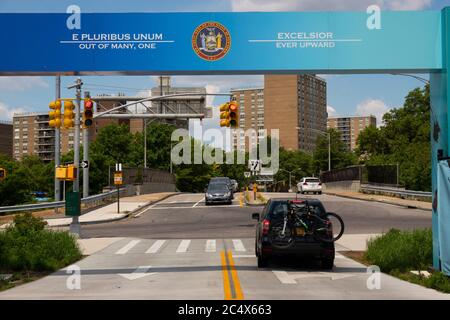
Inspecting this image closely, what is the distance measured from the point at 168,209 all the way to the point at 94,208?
5.30 meters

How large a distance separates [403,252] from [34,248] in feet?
33.6

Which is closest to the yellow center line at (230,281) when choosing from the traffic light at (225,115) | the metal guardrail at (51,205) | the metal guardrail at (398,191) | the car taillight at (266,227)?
the car taillight at (266,227)

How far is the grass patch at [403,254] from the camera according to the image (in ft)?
47.1

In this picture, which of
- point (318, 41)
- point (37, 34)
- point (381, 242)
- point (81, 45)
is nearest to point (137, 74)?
point (81, 45)

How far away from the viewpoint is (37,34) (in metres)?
14.3

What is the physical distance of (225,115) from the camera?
25.9 metres

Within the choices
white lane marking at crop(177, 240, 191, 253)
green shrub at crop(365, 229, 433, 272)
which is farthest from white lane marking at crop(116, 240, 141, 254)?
green shrub at crop(365, 229, 433, 272)

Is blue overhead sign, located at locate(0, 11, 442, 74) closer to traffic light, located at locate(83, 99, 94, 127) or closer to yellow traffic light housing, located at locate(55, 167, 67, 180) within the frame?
traffic light, located at locate(83, 99, 94, 127)

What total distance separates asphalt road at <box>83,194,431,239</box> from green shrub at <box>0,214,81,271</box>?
23.7ft

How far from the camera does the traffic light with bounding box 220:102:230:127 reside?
2564cm

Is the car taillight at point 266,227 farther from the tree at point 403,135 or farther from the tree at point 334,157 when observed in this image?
the tree at point 334,157

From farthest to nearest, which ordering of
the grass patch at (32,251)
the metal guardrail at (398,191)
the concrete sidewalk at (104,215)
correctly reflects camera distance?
the metal guardrail at (398,191) < the concrete sidewalk at (104,215) < the grass patch at (32,251)

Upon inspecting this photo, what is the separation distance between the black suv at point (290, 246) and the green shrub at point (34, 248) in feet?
18.7
